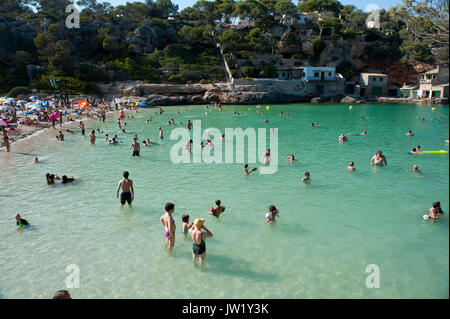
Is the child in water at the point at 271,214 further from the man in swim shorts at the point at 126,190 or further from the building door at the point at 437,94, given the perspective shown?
the building door at the point at 437,94

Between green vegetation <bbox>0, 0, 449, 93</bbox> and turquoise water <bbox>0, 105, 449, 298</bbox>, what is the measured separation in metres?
37.9

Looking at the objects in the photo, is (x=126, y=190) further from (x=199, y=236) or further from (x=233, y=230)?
(x=199, y=236)

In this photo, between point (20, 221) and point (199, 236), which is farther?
point (20, 221)

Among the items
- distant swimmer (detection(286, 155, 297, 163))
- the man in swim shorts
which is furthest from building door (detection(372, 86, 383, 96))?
the man in swim shorts

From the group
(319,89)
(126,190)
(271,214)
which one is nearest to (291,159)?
(271,214)

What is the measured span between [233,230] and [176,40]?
209 feet

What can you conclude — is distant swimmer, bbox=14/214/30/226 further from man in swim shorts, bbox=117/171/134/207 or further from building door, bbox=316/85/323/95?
building door, bbox=316/85/323/95

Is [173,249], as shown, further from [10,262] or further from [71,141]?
[71,141]

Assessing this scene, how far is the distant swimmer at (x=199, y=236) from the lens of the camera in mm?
6298

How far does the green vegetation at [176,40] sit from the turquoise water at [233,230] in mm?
37869

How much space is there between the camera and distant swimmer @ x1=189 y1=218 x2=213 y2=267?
6.30 m

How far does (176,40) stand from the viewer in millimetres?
64938
